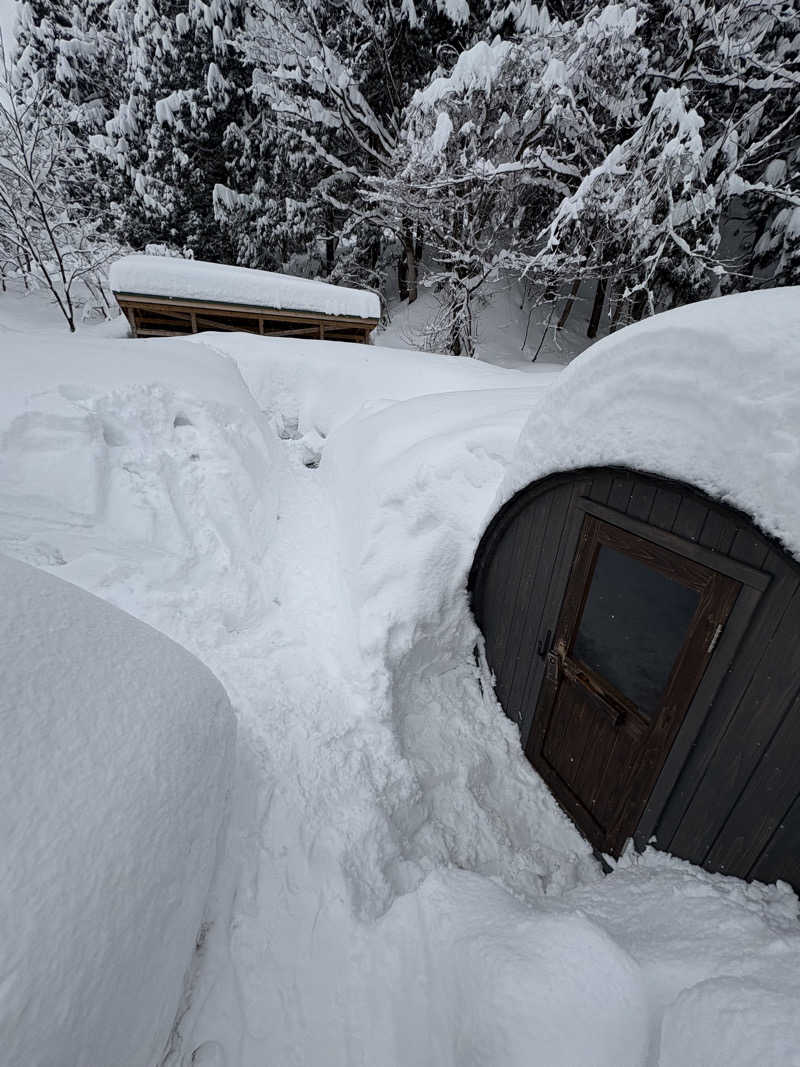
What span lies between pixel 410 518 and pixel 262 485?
2.18m

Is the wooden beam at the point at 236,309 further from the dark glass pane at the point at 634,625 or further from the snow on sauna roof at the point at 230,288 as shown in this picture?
the dark glass pane at the point at 634,625

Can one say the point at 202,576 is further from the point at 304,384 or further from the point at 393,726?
the point at 304,384

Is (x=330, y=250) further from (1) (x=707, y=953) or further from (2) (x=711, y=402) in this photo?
(1) (x=707, y=953)

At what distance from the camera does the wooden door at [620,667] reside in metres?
2.04

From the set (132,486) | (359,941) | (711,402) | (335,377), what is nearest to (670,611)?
(711,402)

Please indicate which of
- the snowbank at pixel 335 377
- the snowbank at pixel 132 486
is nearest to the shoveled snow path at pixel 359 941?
the snowbank at pixel 132 486

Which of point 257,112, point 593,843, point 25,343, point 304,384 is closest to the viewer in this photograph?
point 593,843

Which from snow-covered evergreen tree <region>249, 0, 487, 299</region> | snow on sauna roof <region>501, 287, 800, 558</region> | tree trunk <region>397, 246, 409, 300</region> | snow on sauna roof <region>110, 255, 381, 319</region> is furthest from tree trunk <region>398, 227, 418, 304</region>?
snow on sauna roof <region>501, 287, 800, 558</region>

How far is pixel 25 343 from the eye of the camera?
4586 mm

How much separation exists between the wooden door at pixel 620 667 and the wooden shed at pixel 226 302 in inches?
407

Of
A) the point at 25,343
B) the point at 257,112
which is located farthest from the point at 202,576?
the point at 257,112

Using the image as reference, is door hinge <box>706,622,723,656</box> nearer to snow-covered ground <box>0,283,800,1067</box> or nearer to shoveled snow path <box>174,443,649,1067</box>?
snow-covered ground <box>0,283,800,1067</box>

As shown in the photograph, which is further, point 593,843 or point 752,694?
point 593,843

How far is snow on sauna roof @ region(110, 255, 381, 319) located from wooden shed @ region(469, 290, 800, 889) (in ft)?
32.0
